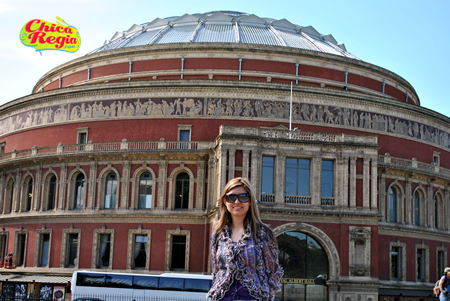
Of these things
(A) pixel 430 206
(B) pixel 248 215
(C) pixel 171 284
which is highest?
(A) pixel 430 206

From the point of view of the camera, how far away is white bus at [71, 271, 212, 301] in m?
31.6

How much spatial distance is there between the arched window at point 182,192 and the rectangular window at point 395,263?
15.4 m

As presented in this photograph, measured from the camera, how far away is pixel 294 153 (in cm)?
3656

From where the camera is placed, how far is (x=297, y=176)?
36719 mm

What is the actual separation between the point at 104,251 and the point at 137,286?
35.3ft

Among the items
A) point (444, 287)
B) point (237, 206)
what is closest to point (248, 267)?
point (237, 206)

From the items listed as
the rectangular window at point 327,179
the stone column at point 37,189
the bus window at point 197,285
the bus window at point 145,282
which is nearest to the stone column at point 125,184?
the stone column at point 37,189

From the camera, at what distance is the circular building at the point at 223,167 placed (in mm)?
36125

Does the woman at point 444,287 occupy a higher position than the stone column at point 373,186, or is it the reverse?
the stone column at point 373,186

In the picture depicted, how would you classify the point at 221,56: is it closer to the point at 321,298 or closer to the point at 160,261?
the point at 160,261

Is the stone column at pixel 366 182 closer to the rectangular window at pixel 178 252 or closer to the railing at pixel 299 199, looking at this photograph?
the railing at pixel 299 199

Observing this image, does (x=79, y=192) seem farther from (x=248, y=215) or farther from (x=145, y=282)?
(x=248, y=215)

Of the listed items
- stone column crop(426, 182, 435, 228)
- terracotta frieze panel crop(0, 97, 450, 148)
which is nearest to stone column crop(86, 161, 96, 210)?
terracotta frieze panel crop(0, 97, 450, 148)

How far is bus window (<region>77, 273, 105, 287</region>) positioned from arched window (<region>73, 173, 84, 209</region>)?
11.9 m
